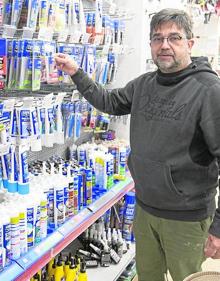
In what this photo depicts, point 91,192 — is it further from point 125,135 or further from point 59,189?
point 125,135

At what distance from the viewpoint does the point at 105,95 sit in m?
2.50

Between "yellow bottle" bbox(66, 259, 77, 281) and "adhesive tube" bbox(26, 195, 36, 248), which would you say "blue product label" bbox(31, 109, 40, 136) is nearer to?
"adhesive tube" bbox(26, 195, 36, 248)

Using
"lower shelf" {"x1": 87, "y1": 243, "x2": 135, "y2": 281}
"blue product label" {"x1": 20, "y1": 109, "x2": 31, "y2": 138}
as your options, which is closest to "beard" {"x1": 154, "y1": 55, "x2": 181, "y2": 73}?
"blue product label" {"x1": 20, "y1": 109, "x2": 31, "y2": 138}

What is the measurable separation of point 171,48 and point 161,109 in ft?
1.01

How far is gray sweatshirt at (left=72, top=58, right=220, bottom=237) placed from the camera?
1.97m

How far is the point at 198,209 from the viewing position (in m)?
2.11

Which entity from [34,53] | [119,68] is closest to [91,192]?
[34,53]

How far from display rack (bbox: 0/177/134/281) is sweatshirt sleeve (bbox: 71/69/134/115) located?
58 centimetres

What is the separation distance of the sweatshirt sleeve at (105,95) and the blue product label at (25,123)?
511 mm

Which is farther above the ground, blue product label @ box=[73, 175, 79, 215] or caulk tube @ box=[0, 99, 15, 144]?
caulk tube @ box=[0, 99, 15, 144]

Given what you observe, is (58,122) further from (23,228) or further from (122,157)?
(122,157)

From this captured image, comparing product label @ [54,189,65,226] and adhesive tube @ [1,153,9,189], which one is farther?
product label @ [54,189,65,226]

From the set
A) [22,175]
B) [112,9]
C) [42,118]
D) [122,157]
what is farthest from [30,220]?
[112,9]

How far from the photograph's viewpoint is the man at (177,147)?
78.3 inches
